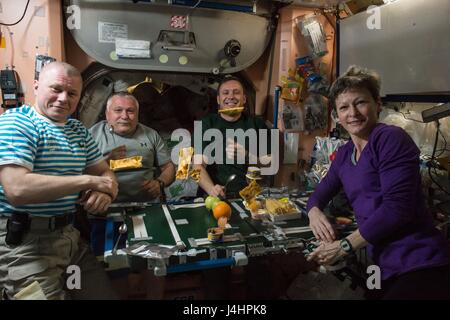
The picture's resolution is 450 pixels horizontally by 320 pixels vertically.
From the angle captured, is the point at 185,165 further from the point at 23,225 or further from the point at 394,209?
the point at 394,209

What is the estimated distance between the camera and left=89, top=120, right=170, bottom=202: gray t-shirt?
209cm

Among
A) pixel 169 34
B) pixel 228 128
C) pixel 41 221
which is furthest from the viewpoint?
pixel 169 34

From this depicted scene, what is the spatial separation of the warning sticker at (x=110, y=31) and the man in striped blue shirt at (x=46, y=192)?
102 cm

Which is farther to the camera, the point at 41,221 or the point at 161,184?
the point at 161,184

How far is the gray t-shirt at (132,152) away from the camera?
2088 mm

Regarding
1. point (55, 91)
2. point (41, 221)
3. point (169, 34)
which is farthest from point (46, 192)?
point (169, 34)

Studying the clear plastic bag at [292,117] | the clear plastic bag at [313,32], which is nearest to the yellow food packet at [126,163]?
the clear plastic bag at [292,117]

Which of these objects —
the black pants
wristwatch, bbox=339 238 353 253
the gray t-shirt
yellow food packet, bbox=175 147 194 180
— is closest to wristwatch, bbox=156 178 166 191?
the gray t-shirt

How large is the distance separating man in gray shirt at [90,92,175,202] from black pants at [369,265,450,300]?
1.37 meters

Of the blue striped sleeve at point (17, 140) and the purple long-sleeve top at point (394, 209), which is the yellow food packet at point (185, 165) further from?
the purple long-sleeve top at point (394, 209)

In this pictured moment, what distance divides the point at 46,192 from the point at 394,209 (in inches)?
51.4

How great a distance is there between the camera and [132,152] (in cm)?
212

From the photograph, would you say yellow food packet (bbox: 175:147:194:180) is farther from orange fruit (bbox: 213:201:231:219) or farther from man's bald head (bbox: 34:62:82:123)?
man's bald head (bbox: 34:62:82:123)
